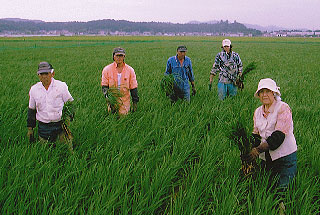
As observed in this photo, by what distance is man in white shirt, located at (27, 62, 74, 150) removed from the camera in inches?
99.5

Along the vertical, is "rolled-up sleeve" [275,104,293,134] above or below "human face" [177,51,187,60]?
below

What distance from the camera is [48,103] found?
8.44ft

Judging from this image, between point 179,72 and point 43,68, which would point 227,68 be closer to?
point 179,72

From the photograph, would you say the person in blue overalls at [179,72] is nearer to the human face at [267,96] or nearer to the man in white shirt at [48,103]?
the man in white shirt at [48,103]

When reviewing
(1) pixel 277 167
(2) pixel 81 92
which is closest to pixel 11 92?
(2) pixel 81 92

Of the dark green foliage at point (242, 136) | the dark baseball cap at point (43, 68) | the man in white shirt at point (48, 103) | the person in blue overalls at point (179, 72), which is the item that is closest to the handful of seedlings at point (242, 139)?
the dark green foliage at point (242, 136)

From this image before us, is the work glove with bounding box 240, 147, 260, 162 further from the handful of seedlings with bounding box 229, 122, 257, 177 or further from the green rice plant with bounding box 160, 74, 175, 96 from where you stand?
the green rice plant with bounding box 160, 74, 175, 96

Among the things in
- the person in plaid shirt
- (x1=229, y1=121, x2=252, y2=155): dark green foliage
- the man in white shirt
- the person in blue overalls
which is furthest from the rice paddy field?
the person in plaid shirt

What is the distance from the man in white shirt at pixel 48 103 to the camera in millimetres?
2527

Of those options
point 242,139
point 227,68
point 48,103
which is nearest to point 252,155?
point 242,139

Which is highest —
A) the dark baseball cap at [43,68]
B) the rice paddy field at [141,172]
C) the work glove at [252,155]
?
the dark baseball cap at [43,68]

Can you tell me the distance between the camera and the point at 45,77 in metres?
2.48

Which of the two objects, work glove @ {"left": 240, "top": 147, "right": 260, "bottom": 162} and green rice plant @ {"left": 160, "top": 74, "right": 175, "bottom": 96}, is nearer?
work glove @ {"left": 240, "top": 147, "right": 260, "bottom": 162}

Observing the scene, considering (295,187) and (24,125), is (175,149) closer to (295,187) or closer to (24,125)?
(295,187)
